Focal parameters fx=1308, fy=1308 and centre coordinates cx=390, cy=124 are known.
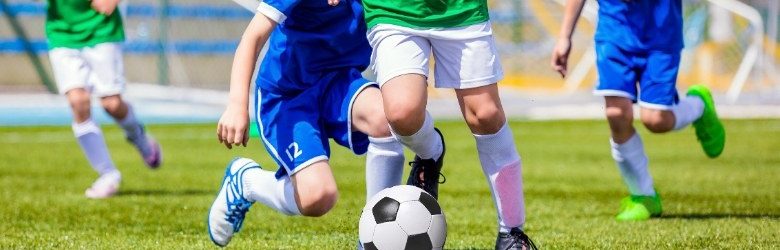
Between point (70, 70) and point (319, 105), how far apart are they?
3021mm

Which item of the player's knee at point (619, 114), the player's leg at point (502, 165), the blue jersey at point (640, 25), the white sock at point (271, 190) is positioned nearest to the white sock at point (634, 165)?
the player's knee at point (619, 114)

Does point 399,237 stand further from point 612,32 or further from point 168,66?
point 168,66

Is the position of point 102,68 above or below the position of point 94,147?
above

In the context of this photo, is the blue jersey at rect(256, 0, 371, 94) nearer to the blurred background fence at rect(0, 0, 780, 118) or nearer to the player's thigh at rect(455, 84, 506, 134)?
the player's thigh at rect(455, 84, 506, 134)

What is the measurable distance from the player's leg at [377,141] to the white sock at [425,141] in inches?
2.4

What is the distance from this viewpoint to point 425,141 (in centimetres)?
444

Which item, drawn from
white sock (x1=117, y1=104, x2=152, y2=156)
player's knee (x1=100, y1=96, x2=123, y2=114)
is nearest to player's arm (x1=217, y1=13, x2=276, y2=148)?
player's knee (x1=100, y1=96, x2=123, y2=114)

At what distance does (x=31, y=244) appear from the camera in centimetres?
490

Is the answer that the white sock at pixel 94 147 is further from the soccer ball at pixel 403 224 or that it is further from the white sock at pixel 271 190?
the soccer ball at pixel 403 224

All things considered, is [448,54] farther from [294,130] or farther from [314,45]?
[294,130]

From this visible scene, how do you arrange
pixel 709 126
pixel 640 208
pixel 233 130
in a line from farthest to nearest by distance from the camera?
pixel 709 126, pixel 640 208, pixel 233 130

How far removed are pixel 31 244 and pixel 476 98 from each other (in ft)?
6.00

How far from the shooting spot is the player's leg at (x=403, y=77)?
166 inches

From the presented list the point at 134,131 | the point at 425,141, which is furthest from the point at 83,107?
the point at 425,141
